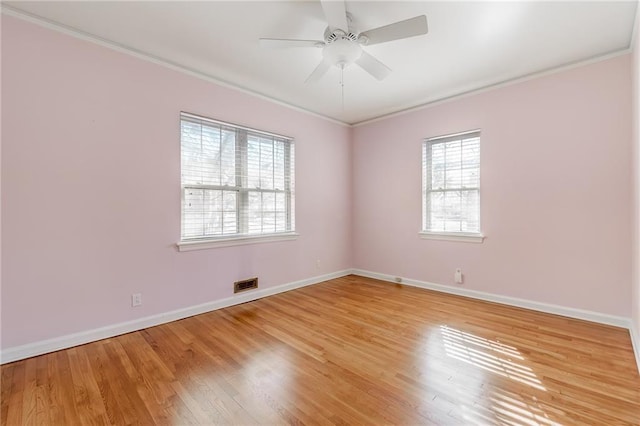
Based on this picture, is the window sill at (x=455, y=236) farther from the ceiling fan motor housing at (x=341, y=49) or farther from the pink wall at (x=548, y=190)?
the ceiling fan motor housing at (x=341, y=49)

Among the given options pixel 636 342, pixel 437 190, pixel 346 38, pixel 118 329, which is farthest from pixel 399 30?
pixel 118 329

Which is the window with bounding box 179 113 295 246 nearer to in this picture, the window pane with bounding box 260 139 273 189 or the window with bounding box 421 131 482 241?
the window pane with bounding box 260 139 273 189

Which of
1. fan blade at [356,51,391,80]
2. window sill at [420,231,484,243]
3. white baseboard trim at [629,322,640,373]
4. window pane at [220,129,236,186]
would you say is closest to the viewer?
white baseboard trim at [629,322,640,373]

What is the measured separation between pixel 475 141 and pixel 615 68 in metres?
1.35

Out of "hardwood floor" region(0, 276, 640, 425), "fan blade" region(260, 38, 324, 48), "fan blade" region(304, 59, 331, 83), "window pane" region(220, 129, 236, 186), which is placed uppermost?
"fan blade" region(260, 38, 324, 48)

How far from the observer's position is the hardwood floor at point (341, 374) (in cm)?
161

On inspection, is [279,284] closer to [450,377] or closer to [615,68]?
[450,377]

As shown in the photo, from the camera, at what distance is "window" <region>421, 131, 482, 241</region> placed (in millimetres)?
3727

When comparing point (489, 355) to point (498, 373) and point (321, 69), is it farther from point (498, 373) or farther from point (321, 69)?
point (321, 69)

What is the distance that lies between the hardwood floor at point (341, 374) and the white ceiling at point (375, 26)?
2.67 metres

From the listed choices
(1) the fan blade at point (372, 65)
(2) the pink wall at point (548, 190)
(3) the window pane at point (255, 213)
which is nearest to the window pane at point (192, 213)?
(3) the window pane at point (255, 213)

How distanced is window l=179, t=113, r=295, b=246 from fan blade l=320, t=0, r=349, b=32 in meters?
1.87

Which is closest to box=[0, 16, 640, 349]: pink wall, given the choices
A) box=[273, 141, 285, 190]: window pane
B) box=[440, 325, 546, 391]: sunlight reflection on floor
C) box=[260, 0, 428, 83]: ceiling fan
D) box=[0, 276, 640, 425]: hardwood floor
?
box=[273, 141, 285, 190]: window pane

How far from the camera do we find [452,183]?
3930 mm
